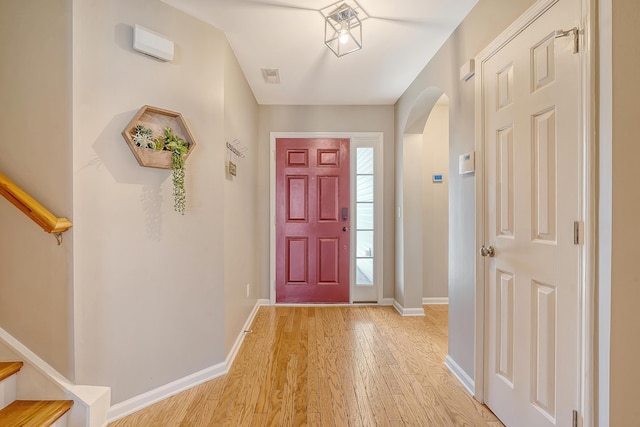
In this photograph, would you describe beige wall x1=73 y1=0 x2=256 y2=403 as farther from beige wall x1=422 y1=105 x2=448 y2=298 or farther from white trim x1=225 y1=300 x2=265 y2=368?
beige wall x1=422 y1=105 x2=448 y2=298

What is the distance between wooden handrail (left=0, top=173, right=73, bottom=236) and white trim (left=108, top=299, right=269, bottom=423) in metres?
1.04

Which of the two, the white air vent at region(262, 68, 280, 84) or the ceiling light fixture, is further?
the white air vent at region(262, 68, 280, 84)

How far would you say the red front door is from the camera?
3.76 meters

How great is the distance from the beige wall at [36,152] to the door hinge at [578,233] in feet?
7.50

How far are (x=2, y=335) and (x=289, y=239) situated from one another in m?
2.54

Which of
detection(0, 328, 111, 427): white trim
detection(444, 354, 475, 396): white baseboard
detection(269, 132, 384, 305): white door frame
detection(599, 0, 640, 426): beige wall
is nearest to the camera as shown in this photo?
detection(599, 0, 640, 426): beige wall

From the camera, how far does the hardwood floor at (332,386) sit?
5.59 feet

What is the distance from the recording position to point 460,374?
209 centimetres

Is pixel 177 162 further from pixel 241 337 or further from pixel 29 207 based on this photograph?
pixel 241 337

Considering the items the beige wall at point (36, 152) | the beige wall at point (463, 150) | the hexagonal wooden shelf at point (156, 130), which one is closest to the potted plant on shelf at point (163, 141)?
the hexagonal wooden shelf at point (156, 130)

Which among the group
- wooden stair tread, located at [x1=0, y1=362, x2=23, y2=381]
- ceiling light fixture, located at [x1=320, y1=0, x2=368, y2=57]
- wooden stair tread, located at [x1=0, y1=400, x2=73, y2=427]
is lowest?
wooden stair tread, located at [x1=0, y1=400, x2=73, y2=427]

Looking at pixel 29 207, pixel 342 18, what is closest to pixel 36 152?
pixel 29 207

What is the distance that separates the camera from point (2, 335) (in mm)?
1581

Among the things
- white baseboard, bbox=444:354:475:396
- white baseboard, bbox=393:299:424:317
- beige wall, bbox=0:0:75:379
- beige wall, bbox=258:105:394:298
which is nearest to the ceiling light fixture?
beige wall, bbox=0:0:75:379
